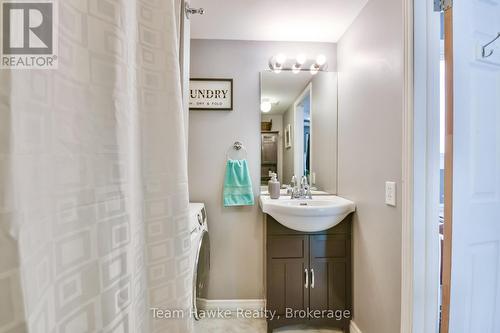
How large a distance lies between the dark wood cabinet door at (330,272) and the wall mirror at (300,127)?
51 cm

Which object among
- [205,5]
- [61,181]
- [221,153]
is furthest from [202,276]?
[205,5]

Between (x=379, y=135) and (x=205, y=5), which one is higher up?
(x=205, y=5)

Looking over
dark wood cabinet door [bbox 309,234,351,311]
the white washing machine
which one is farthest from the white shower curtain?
dark wood cabinet door [bbox 309,234,351,311]

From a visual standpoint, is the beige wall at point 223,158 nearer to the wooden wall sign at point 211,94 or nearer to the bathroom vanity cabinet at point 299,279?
the wooden wall sign at point 211,94

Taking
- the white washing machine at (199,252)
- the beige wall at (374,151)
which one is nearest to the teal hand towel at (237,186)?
the white washing machine at (199,252)

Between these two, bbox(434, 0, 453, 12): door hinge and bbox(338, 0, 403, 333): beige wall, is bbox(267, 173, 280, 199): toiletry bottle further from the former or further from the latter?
bbox(434, 0, 453, 12): door hinge

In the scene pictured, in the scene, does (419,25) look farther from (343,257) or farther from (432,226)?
(343,257)

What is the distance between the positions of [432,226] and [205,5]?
76.0 inches

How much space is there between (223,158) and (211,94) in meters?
0.57

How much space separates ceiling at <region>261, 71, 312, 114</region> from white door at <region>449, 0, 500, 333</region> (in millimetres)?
1213

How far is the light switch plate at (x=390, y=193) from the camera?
1.30m

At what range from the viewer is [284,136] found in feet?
7.31

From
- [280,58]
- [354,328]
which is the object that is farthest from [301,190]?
[280,58]

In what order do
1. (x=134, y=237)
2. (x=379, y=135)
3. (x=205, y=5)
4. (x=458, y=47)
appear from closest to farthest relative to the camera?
(x=134, y=237) < (x=458, y=47) < (x=379, y=135) < (x=205, y=5)
